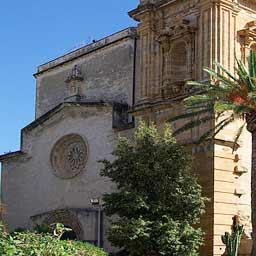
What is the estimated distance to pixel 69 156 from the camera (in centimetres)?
3681

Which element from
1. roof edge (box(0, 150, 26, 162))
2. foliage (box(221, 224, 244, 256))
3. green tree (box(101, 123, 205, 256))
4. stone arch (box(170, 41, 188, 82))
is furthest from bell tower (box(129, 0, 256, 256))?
roof edge (box(0, 150, 26, 162))

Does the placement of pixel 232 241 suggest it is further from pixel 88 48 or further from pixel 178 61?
pixel 88 48

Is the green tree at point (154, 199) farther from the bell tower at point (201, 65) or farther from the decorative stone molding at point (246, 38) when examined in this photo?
the decorative stone molding at point (246, 38)

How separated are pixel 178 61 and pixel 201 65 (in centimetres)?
266

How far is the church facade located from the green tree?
1687mm

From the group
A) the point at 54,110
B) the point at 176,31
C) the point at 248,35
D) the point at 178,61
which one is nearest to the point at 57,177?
the point at 54,110

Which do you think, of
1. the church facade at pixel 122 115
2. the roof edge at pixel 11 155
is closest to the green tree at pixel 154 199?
the church facade at pixel 122 115

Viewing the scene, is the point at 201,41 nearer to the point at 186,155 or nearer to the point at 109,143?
the point at 186,155

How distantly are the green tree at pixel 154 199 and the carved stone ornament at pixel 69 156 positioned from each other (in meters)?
9.73

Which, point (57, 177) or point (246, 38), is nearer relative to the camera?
point (246, 38)

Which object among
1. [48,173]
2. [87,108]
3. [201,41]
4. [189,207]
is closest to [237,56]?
[201,41]

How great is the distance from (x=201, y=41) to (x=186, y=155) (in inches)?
220

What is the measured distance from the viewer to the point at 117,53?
1417 inches

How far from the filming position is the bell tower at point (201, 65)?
1057 inches
